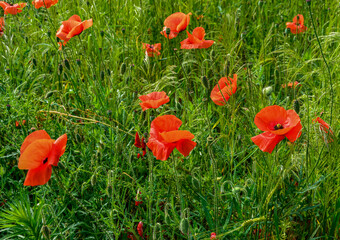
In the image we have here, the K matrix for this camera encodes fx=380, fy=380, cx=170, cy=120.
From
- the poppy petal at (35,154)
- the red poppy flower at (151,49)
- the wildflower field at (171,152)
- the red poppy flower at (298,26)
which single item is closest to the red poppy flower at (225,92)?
the wildflower field at (171,152)

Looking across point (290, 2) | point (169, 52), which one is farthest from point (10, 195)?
point (290, 2)

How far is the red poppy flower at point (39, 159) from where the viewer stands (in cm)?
118

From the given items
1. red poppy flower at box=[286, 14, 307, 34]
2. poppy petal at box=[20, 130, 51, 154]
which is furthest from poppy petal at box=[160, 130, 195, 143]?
red poppy flower at box=[286, 14, 307, 34]

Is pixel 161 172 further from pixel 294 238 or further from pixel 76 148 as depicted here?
pixel 294 238

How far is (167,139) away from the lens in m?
1.16

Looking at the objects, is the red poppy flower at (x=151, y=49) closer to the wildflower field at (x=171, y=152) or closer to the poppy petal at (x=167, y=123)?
the wildflower field at (x=171, y=152)

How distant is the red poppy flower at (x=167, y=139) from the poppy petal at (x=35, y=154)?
331 mm

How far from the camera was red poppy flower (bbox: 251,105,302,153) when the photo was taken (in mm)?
1167

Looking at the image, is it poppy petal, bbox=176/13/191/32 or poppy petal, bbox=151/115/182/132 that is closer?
poppy petal, bbox=151/115/182/132

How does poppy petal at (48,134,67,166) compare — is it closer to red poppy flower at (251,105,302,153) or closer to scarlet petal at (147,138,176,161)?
scarlet petal at (147,138,176,161)

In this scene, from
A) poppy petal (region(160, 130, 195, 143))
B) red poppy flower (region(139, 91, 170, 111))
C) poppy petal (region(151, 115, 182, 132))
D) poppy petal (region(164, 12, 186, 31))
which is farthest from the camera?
poppy petal (region(164, 12, 186, 31))

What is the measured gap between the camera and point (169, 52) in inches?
109

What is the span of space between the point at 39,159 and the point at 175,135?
1.45ft

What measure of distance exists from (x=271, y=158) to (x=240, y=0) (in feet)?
7.16
